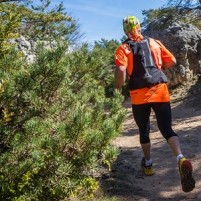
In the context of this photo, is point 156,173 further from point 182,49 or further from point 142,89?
point 182,49

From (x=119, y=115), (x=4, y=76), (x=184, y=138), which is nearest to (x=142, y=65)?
(x=119, y=115)

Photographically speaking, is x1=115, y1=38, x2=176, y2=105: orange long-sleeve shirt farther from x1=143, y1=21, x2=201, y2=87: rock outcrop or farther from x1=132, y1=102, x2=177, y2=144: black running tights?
x1=143, y1=21, x2=201, y2=87: rock outcrop

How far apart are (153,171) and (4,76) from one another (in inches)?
108

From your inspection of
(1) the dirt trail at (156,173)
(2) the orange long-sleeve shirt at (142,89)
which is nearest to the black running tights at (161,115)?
(2) the orange long-sleeve shirt at (142,89)

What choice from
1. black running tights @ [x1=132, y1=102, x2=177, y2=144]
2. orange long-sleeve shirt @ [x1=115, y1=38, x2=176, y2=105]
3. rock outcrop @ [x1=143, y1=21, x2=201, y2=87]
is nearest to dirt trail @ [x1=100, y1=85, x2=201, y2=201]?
black running tights @ [x1=132, y1=102, x2=177, y2=144]

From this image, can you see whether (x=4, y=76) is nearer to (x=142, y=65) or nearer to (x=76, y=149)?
(x=76, y=149)

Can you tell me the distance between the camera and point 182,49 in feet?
47.6

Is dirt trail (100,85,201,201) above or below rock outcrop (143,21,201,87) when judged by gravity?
below

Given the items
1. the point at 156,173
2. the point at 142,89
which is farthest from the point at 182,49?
the point at 142,89

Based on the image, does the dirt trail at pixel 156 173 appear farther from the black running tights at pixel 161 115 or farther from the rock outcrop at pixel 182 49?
the rock outcrop at pixel 182 49

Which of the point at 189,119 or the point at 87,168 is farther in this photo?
the point at 189,119

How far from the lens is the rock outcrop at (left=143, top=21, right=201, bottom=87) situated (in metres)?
14.4

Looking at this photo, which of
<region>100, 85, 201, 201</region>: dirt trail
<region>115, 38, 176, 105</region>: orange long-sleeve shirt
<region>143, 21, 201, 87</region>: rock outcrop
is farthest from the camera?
<region>143, 21, 201, 87</region>: rock outcrop

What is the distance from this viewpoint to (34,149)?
266 centimetres
